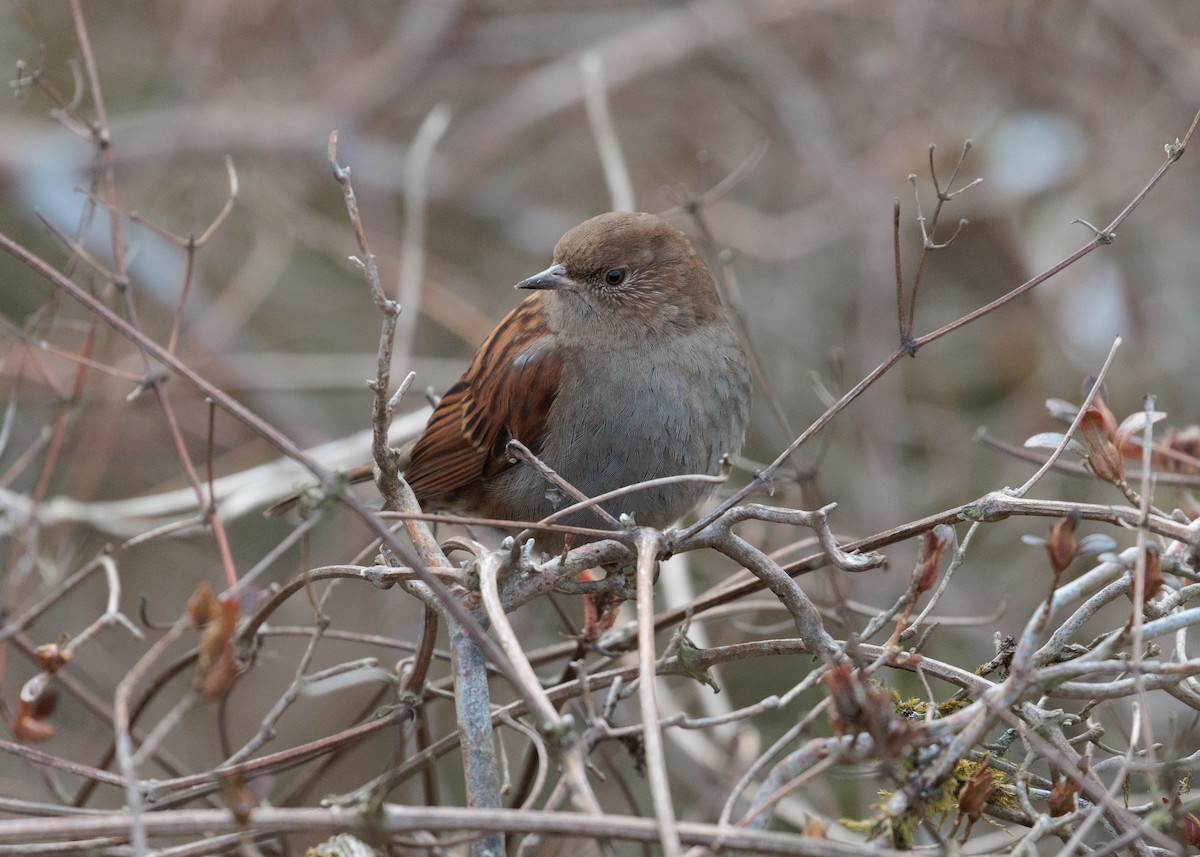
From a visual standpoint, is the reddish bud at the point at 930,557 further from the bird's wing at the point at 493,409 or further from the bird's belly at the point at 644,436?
the bird's wing at the point at 493,409

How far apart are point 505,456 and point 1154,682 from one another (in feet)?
7.79

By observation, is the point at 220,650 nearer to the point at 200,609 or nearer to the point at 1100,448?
the point at 200,609

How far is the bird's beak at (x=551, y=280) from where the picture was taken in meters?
4.00

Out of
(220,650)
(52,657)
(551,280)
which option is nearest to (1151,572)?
(220,650)

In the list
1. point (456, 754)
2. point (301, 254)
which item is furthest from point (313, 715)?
point (301, 254)

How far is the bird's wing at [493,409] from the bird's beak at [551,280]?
16cm

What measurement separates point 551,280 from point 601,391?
45 centimetres

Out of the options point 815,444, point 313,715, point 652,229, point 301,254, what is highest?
point 301,254

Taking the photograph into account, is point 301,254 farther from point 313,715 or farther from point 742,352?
point 742,352

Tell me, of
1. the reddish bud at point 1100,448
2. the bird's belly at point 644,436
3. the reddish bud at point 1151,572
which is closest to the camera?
the reddish bud at point 1151,572

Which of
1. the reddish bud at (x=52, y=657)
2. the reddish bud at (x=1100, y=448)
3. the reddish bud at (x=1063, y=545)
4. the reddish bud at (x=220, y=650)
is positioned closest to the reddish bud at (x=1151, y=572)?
the reddish bud at (x=1063, y=545)

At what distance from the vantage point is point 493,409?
408cm

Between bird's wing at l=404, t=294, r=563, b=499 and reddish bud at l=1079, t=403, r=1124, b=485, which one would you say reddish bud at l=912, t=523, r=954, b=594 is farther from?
bird's wing at l=404, t=294, r=563, b=499

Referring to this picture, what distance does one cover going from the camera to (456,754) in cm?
A: 573
